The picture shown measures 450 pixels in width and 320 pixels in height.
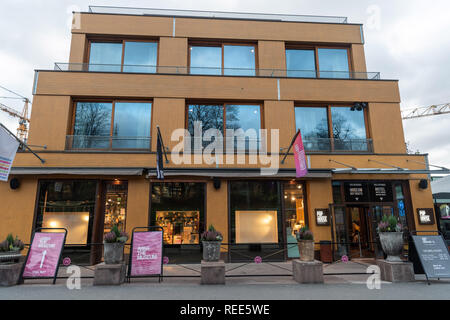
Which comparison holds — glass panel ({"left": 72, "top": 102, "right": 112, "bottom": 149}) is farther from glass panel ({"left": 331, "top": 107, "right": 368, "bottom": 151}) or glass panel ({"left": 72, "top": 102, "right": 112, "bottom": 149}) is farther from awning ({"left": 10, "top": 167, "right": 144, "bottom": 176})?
glass panel ({"left": 331, "top": 107, "right": 368, "bottom": 151})

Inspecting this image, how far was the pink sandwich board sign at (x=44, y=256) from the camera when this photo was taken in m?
7.32

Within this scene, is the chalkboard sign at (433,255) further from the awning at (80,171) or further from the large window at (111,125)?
the large window at (111,125)

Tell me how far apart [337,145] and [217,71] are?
22.8 ft

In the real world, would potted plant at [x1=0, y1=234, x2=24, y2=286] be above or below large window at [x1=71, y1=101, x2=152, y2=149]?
below

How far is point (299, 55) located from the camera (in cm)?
1400

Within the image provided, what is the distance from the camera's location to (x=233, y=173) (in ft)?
36.7

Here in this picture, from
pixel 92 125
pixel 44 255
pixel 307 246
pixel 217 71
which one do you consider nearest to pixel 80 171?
pixel 92 125

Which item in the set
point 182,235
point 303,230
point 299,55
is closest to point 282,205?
point 303,230

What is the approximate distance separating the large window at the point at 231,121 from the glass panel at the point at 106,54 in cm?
441

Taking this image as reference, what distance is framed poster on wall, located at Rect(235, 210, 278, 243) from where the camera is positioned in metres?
11.4

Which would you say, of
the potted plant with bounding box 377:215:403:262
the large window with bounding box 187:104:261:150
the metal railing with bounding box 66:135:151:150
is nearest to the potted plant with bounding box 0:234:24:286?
the metal railing with bounding box 66:135:151:150

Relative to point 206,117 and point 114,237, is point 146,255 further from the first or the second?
point 206,117

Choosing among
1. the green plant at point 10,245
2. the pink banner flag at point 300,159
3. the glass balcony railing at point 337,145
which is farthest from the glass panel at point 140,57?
the green plant at point 10,245

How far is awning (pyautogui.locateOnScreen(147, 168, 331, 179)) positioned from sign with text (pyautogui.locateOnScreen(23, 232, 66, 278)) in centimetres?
411
